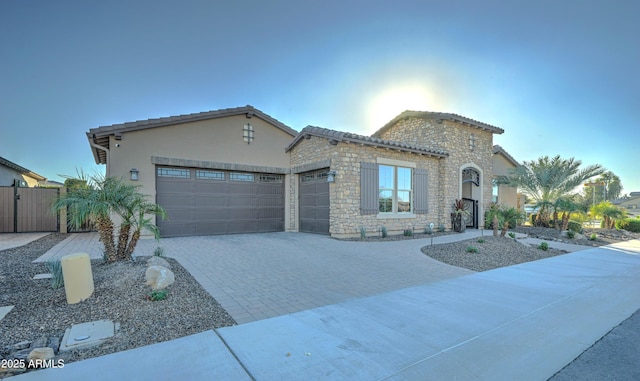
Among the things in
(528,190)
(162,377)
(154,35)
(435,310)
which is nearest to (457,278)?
(435,310)

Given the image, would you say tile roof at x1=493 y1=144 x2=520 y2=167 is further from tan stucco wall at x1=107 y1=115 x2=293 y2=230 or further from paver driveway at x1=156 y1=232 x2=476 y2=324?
tan stucco wall at x1=107 y1=115 x2=293 y2=230

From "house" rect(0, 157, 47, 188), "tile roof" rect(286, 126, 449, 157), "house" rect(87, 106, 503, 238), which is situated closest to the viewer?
"tile roof" rect(286, 126, 449, 157)

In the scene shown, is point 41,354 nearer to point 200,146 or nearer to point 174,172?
point 174,172

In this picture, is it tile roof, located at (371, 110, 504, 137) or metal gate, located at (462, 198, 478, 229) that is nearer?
tile roof, located at (371, 110, 504, 137)

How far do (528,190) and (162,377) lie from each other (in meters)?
18.3

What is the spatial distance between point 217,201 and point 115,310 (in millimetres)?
8480

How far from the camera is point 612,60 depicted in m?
10.5

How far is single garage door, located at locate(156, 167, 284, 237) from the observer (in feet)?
36.1


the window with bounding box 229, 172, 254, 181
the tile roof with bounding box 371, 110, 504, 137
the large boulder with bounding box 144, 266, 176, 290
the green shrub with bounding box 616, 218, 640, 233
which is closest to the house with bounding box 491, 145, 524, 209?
the tile roof with bounding box 371, 110, 504, 137

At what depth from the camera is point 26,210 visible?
38.7 ft

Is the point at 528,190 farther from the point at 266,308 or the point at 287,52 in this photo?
the point at 266,308

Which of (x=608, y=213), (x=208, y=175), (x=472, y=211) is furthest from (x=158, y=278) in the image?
(x=608, y=213)

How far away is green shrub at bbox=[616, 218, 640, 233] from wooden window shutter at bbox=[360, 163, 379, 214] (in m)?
15.9

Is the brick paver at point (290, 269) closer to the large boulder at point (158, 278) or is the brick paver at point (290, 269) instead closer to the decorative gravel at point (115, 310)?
the decorative gravel at point (115, 310)
